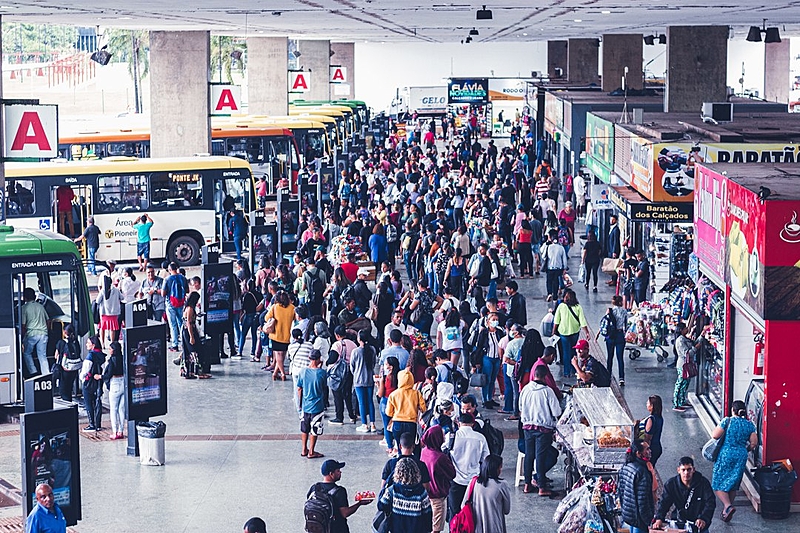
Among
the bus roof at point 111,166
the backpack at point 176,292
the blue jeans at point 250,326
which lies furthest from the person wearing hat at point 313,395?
the bus roof at point 111,166

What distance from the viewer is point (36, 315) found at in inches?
736

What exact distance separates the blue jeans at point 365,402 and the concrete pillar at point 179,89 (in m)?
19.4

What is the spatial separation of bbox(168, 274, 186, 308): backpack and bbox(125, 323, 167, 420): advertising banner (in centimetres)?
504

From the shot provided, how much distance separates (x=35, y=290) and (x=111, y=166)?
12.1 m

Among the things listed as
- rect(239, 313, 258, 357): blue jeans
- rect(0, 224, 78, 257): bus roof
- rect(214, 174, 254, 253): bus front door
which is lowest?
rect(239, 313, 258, 357): blue jeans

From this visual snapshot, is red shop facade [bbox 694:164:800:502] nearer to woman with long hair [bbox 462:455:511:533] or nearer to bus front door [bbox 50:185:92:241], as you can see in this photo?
woman with long hair [bbox 462:455:511:533]

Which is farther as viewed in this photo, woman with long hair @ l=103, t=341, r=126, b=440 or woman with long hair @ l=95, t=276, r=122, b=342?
woman with long hair @ l=95, t=276, r=122, b=342

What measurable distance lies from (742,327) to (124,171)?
58.8ft

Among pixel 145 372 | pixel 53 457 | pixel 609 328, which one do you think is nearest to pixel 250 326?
pixel 145 372

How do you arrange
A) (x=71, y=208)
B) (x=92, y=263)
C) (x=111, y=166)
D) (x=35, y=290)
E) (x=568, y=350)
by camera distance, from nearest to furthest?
(x=35, y=290), (x=568, y=350), (x=92, y=263), (x=111, y=166), (x=71, y=208)

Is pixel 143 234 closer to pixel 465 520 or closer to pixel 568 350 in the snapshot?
pixel 568 350

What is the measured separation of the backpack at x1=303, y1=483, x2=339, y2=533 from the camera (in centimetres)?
1100

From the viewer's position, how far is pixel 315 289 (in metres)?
22.0

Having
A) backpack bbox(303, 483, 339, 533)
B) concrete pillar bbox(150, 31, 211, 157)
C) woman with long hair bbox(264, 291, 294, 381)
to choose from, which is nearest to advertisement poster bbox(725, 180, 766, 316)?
backpack bbox(303, 483, 339, 533)
